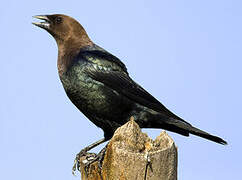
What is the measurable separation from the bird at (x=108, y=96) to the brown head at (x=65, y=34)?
5cm

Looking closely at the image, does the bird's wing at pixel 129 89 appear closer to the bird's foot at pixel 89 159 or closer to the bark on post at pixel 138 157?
the bird's foot at pixel 89 159

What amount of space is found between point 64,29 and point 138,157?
359 cm

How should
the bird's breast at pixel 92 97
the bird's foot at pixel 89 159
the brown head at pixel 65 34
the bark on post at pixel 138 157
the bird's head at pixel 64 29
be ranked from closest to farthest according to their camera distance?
1. the bark on post at pixel 138 157
2. the bird's foot at pixel 89 159
3. the bird's breast at pixel 92 97
4. the brown head at pixel 65 34
5. the bird's head at pixel 64 29

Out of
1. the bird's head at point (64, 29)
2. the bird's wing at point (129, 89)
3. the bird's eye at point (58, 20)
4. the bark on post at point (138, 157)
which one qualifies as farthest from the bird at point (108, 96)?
the bark on post at point (138, 157)

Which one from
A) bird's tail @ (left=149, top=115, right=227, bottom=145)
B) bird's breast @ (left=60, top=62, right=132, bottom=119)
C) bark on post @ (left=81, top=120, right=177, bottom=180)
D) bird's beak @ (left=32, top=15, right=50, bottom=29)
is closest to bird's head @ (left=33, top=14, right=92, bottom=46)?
bird's beak @ (left=32, top=15, right=50, bottom=29)

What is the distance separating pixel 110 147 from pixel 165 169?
1.70ft

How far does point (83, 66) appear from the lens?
614 centimetres

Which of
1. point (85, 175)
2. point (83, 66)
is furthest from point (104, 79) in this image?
point (85, 175)

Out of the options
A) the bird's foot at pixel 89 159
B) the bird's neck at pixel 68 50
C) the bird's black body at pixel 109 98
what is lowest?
the bird's foot at pixel 89 159

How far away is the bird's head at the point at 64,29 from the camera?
6719 millimetres

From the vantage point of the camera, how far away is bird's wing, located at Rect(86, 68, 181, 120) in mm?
6078

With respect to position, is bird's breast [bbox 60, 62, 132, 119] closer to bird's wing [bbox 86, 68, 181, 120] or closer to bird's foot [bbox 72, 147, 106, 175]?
bird's wing [bbox 86, 68, 181, 120]

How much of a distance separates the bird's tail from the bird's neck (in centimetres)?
148

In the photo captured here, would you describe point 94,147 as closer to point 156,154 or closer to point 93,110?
point 93,110
